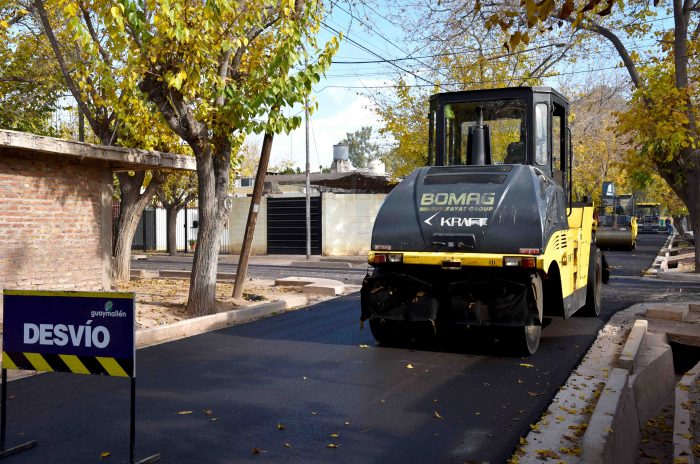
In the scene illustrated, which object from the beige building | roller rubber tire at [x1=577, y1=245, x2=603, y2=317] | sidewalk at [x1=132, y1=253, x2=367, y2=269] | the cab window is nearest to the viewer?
the cab window

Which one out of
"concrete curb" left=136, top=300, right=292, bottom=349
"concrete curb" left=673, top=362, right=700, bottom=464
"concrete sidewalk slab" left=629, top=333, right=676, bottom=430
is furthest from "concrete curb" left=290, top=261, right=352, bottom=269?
"concrete curb" left=673, top=362, right=700, bottom=464

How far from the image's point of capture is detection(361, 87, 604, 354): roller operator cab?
8.54m

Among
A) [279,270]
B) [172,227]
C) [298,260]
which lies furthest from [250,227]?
[172,227]

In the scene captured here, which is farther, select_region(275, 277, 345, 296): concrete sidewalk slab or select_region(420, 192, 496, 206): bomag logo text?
select_region(275, 277, 345, 296): concrete sidewalk slab

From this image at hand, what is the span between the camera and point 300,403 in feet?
22.5

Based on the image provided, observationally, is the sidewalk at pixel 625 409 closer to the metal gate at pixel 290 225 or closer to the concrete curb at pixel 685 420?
the concrete curb at pixel 685 420

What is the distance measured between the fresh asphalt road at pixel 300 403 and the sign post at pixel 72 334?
2.13 feet

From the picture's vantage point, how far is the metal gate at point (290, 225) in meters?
30.5

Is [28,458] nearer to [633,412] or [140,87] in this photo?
[633,412]

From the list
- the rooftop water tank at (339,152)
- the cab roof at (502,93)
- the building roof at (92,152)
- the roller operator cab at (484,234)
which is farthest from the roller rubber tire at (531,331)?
the rooftop water tank at (339,152)

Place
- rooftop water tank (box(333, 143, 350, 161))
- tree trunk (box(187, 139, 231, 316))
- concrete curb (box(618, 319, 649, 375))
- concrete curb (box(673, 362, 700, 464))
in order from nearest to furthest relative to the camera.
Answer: concrete curb (box(673, 362, 700, 464))
concrete curb (box(618, 319, 649, 375))
tree trunk (box(187, 139, 231, 316))
rooftop water tank (box(333, 143, 350, 161))

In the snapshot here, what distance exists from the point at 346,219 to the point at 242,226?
5.42 m

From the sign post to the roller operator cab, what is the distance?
14.6 ft

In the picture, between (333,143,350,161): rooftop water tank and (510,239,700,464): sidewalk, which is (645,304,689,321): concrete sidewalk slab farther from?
(333,143,350,161): rooftop water tank
